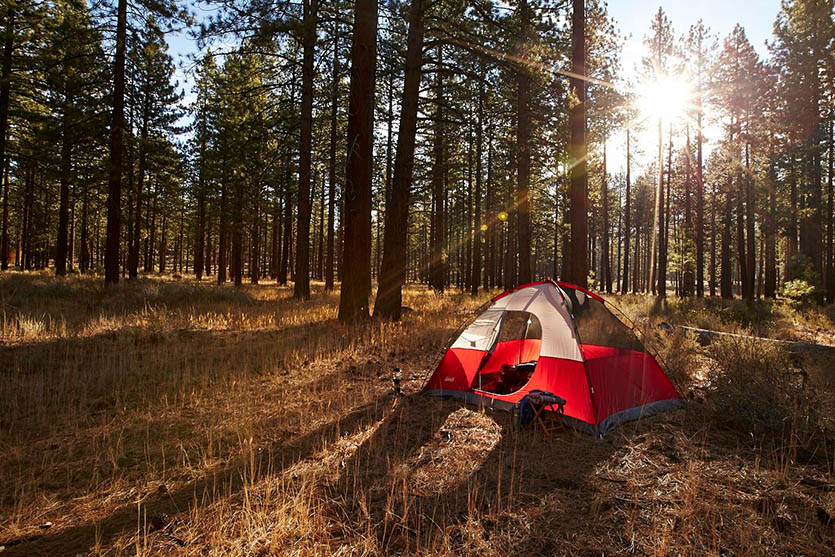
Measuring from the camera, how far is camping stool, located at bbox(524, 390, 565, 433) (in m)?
4.34

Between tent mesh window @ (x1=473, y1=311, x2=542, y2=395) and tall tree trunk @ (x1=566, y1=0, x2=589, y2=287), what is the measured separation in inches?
178

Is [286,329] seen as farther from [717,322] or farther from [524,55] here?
[717,322]

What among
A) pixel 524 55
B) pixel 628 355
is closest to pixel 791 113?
pixel 524 55

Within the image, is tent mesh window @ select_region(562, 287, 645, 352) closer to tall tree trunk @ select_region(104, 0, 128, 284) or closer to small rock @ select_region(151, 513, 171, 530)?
small rock @ select_region(151, 513, 171, 530)

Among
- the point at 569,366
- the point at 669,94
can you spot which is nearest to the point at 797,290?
the point at 669,94

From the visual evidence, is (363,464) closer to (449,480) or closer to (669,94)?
(449,480)

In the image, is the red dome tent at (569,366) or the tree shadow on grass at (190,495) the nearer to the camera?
the tree shadow on grass at (190,495)

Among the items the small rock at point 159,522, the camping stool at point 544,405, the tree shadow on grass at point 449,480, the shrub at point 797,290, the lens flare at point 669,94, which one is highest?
the lens flare at point 669,94

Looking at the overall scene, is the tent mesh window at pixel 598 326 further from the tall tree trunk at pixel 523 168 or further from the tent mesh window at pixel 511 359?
the tall tree trunk at pixel 523 168

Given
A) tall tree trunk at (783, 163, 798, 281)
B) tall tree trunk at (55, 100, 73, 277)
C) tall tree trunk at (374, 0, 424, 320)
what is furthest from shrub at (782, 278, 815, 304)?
tall tree trunk at (55, 100, 73, 277)

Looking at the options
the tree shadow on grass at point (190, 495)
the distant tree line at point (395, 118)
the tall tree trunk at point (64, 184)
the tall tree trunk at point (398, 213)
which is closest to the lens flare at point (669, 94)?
the distant tree line at point (395, 118)

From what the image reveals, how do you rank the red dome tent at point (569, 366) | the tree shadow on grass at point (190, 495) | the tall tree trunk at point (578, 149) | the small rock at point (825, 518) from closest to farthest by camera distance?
the tree shadow on grass at point (190, 495) → the small rock at point (825, 518) → the red dome tent at point (569, 366) → the tall tree trunk at point (578, 149)

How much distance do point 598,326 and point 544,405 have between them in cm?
172

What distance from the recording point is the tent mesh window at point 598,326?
206 inches
